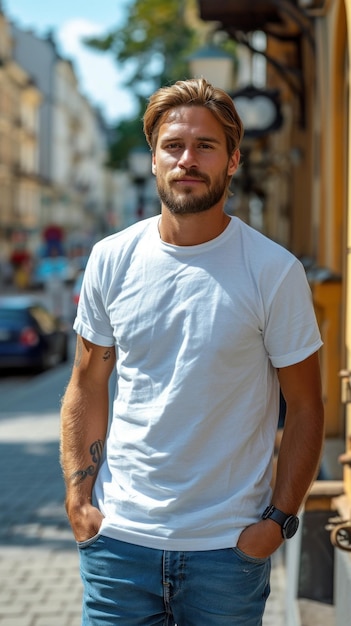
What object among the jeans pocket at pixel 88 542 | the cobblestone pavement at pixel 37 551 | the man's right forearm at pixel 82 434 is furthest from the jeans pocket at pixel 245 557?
the cobblestone pavement at pixel 37 551

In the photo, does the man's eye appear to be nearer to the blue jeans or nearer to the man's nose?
the man's nose

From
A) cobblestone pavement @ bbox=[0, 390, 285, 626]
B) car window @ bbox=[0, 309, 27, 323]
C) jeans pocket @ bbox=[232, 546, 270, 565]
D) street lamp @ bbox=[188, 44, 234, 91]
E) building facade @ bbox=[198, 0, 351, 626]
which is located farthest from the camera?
car window @ bbox=[0, 309, 27, 323]

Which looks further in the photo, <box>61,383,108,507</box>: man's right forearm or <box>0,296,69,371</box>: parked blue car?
<box>0,296,69,371</box>: parked blue car

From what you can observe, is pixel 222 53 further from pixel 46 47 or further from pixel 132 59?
pixel 46 47

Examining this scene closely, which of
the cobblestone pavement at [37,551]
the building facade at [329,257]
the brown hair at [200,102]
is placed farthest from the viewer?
the cobblestone pavement at [37,551]

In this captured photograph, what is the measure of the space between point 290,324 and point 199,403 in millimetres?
280

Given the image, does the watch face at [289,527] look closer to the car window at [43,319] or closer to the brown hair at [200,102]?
the brown hair at [200,102]

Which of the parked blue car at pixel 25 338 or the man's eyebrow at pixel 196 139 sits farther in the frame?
the parked blue car at pixel 25 338

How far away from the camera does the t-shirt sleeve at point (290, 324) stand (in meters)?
2.51

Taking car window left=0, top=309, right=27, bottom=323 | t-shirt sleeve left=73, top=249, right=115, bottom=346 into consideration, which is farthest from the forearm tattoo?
car window left=0, top=309, right=27, bottom=323

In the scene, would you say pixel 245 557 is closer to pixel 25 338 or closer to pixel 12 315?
pixel 25 338

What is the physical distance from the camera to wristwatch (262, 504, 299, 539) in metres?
2.50

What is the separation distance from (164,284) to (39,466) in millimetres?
6619

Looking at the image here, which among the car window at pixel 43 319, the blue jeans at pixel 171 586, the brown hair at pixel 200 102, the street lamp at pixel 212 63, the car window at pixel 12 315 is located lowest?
the car window at pixel 43 319
